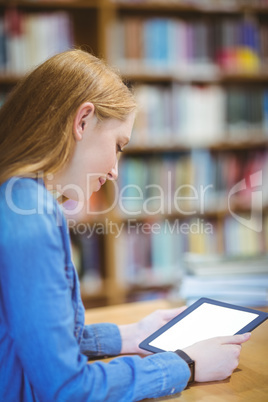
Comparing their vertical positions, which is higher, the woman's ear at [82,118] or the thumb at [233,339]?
the woman's ear at [82,118]

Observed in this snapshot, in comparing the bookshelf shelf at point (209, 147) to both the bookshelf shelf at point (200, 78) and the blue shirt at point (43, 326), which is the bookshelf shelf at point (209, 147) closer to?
the bookshelf shelf at point (200, 78)

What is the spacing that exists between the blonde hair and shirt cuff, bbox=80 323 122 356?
0.41 meters

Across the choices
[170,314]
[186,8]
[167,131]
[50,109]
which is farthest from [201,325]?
[186,8]

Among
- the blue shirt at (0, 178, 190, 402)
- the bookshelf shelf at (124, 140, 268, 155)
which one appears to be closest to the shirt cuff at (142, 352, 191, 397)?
the blue shirt at (0, 178, 190, 402)

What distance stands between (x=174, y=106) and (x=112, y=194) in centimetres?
61

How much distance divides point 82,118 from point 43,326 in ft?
1.25

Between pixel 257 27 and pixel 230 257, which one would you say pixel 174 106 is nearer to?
pixel 257 27

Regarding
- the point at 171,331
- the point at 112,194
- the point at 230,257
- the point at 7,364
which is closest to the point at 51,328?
the point at 7,364

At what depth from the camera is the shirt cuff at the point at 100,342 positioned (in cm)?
105

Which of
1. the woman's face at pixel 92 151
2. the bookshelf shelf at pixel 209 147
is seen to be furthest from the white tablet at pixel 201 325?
the bookshelf shelf at pixel 209 147

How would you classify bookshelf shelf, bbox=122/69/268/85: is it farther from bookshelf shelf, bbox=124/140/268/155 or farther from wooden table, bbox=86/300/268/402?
wooden table, bbox=86/300/268/402

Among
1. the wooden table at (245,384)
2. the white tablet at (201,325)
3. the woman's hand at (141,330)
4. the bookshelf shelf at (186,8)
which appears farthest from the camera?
the bookshelf shelf at (186,8)

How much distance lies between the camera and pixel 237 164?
2934 millimetres

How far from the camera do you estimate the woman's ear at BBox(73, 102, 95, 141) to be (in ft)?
2.88
